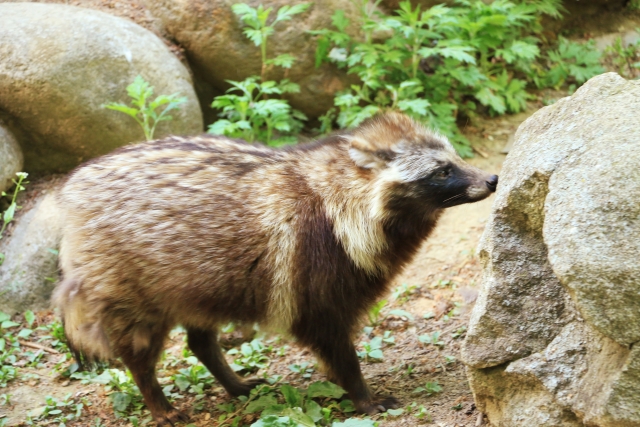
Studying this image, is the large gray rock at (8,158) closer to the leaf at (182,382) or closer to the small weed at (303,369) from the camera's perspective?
the leaf at (182,382)

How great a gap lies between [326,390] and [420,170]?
1517mm

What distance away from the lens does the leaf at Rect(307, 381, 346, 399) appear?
14.4ft

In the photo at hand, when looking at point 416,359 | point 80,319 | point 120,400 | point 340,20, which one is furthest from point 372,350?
point 340,20

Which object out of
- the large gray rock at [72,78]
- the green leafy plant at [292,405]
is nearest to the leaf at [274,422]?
the green leafy plant at [292,405]

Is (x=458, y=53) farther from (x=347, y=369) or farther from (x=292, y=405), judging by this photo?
(x=292, y=405)

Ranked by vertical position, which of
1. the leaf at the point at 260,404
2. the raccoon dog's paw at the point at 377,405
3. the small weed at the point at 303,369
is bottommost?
the small weed at the point at 303,369

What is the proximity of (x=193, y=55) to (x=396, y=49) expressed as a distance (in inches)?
88.2

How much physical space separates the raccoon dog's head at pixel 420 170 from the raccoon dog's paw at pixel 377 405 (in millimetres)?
1201

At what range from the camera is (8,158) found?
666 cm

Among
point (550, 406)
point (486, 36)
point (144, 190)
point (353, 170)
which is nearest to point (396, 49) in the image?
point (486, 36)

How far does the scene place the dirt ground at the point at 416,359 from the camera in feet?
13.8

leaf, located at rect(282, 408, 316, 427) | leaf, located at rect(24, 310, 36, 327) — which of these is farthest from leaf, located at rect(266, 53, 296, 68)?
leaf, located at rect(282, 408, 316, 427)

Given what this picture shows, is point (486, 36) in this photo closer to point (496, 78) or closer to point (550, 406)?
point (496, 78)

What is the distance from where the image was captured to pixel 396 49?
7.07m
